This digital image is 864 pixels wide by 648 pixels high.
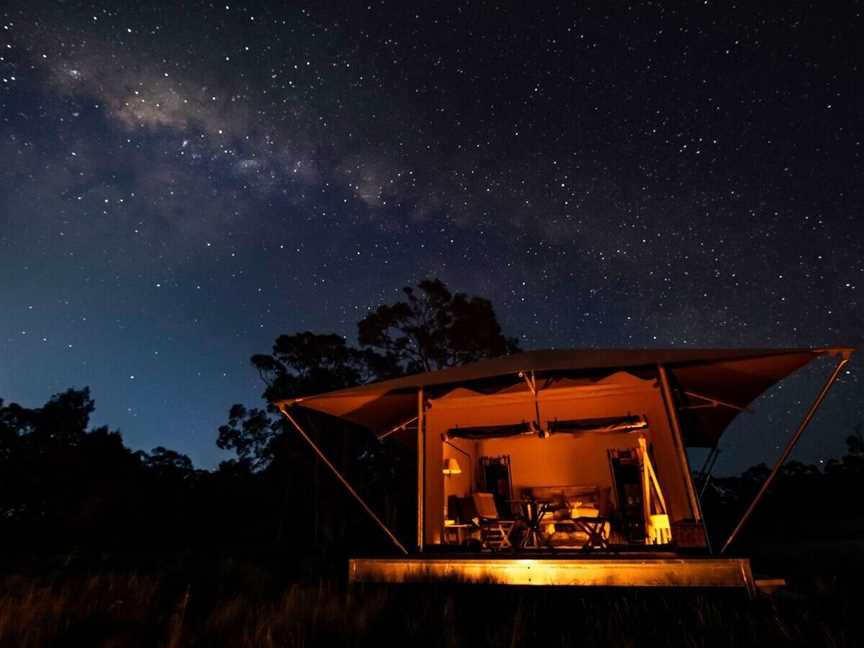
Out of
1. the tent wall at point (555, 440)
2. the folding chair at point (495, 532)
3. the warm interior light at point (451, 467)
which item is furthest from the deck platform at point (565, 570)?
the warm interior light at point (451, 467)

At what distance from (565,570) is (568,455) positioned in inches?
185

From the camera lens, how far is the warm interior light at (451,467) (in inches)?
314

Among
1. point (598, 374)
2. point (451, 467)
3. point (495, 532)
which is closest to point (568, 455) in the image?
point (451, 467)

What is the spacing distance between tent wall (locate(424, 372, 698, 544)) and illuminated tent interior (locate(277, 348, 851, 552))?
17 mm

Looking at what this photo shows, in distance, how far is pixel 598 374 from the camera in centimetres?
563

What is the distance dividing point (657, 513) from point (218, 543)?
15535 mm

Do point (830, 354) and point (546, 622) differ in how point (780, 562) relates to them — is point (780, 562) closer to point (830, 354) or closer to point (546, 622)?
point (830, 354)

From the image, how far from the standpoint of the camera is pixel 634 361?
520 centimetres

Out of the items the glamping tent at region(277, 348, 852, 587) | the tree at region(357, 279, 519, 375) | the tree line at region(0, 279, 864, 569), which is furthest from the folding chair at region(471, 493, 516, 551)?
the tree line at region(0, 279, 864, 569)

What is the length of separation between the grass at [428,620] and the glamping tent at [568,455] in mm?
492

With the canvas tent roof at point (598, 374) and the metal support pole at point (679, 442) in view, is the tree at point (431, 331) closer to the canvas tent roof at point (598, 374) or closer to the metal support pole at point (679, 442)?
the canvas tent roof at point (598, 374)

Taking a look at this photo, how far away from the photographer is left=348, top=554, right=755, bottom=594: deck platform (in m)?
3.75

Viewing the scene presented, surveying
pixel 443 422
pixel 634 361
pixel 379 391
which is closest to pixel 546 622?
pixel 634 361

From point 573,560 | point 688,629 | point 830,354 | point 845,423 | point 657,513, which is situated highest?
point 845,423
